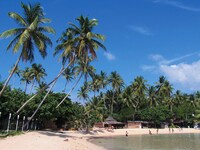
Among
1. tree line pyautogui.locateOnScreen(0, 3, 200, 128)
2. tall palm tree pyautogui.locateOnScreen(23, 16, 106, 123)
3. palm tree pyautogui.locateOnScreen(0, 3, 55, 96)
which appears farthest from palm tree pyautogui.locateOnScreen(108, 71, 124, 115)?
palm tree pyautogui.locateOnScreen(0, 3, 55, 96)

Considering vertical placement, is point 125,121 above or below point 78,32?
below

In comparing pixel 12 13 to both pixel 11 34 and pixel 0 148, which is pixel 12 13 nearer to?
pixel 11 34

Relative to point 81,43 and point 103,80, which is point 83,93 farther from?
point 81,43

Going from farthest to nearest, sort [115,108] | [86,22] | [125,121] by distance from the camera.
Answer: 1. [115,108]
2. [125,121]
3. [86,22]

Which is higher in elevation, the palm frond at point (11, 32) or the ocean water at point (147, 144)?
the palm frond at point (11, 32)

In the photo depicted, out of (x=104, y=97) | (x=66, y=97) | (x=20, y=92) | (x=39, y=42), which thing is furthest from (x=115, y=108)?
(x=39, y=42)

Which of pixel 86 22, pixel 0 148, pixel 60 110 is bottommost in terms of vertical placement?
pixel 0 148

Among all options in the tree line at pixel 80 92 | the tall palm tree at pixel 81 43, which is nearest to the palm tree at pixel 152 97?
the tree line at pixel 80 92

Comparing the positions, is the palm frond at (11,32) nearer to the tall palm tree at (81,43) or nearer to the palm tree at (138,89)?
the tall palm tree at (81,43)

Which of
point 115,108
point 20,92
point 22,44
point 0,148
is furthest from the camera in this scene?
point 115,108

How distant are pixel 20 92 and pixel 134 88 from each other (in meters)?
45.9

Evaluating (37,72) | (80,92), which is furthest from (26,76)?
(80,92)

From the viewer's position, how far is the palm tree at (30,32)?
26.8 m

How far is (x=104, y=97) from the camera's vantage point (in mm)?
82875
